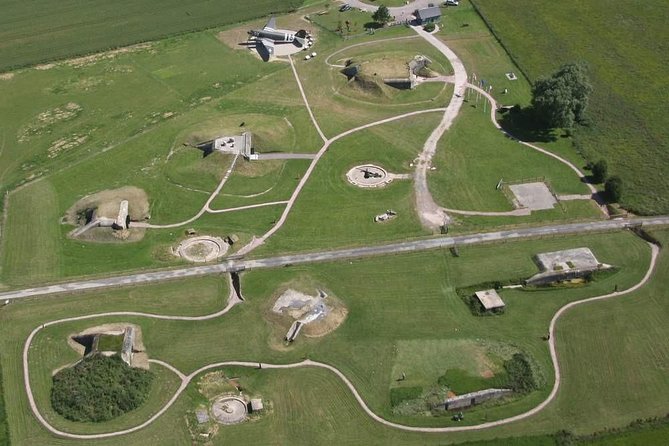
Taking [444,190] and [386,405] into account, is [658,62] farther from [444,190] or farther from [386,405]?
[386,405]

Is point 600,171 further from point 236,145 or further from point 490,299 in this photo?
point 236,145

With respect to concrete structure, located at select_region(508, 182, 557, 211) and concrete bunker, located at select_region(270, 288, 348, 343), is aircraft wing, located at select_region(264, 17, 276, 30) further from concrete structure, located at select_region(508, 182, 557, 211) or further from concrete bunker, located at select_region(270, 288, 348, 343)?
concrete bunker, located at select_region(270, 288, 348, 343)

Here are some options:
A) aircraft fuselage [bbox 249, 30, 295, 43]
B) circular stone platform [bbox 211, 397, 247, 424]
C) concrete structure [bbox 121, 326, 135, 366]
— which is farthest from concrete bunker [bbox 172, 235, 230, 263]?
aircraft fuselage [bbox 249, 30, 295, 43]

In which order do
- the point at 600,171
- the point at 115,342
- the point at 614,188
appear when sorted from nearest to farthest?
the point at 115,342 < the point at 614,188 < the point at 600,171

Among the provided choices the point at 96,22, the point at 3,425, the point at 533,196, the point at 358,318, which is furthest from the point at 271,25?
the point at 3,425

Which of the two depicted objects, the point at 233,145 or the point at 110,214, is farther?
the point at 233,145

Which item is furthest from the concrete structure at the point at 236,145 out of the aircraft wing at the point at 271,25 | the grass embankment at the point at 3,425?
the grass embankment at the point at 3,425
